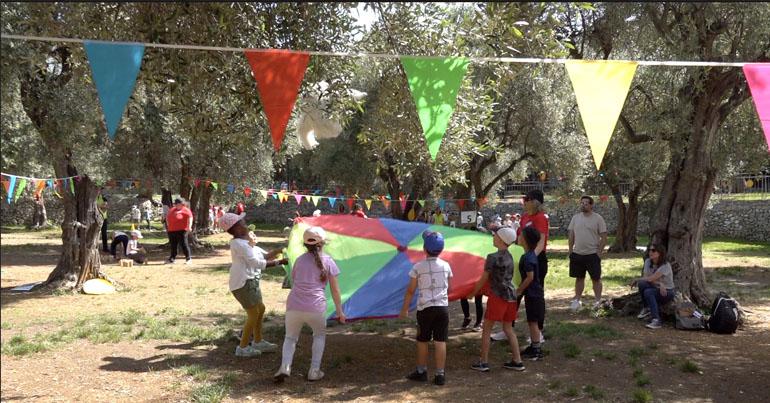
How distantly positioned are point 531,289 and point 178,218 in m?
10.5

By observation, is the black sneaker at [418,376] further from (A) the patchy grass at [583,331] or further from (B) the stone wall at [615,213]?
(B) the stone wall at [615,213]

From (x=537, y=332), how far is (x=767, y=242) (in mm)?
21441

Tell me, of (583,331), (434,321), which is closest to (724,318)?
(583,331)

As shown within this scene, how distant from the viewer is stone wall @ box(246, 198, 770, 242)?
24.3 meters

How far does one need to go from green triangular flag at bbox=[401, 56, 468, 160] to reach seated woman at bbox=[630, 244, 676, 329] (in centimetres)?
398

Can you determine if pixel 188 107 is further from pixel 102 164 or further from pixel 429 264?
pixel 102 164

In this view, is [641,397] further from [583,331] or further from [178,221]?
[178,221]

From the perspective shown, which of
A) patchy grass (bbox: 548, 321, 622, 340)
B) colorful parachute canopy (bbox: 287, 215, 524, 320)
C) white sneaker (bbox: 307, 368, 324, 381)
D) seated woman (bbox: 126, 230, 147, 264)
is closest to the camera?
white sneaker (bbox: 307, 368, 324, 381)

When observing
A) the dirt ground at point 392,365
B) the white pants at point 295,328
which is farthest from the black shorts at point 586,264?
the white pants at point 295,328

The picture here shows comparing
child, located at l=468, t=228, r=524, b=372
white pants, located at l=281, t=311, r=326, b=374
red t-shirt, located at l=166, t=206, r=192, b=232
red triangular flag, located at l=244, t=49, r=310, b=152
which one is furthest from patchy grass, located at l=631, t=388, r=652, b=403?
red t-shirt, located at l=166, t=206, r=192, b=232

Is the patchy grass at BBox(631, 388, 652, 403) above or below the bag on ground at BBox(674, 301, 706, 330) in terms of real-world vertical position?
below

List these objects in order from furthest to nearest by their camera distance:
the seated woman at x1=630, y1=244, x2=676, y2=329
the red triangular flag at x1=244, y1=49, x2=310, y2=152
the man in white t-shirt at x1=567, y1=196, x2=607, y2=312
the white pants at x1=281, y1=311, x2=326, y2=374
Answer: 1. the man in white t-shirt at x1=567, y1=196, x2=607, y2=312
2. the seated woman at x1=630, y1=244, x2=676, y2=329
3. the red triangular flag at x1=244, y1=49, x2=310, y2=152
4. the white pants at x1=281, y1=311, x2=326, y2=374

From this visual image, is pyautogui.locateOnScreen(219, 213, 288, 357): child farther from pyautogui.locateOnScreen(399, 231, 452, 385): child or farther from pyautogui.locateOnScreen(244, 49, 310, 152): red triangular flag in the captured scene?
pyautogui.locateOnScreen(399, 231, 452, 385): child

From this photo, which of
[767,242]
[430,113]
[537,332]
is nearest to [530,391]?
[537,332]
